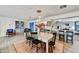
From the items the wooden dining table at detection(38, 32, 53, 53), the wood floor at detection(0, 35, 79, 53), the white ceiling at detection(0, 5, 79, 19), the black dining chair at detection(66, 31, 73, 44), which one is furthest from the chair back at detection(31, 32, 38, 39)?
the black dining chair at detection(66, 31, 73, 44)

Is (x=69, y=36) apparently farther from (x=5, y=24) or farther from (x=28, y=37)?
(x=5, y=24)

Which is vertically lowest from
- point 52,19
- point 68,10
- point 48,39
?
point 48,39

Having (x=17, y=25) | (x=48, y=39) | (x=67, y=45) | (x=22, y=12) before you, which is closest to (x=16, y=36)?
(x=17, y=25)

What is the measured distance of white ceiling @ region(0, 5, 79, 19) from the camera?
2.22 meters

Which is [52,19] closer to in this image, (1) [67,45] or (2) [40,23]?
A: (2) [40,23]

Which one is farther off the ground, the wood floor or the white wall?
the white wall

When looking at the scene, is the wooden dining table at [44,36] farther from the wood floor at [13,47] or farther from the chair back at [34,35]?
the wood floor at [13,47]

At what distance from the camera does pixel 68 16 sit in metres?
2.23

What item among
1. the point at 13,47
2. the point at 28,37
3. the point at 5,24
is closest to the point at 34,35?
the point at 28,37

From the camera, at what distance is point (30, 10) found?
2252mm

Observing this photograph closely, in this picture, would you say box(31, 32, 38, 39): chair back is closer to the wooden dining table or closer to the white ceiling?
the wooden dining table

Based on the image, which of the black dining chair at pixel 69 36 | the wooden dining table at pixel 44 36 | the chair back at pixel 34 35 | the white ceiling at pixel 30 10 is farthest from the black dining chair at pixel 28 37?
the black dining chair at pixel 69 36
